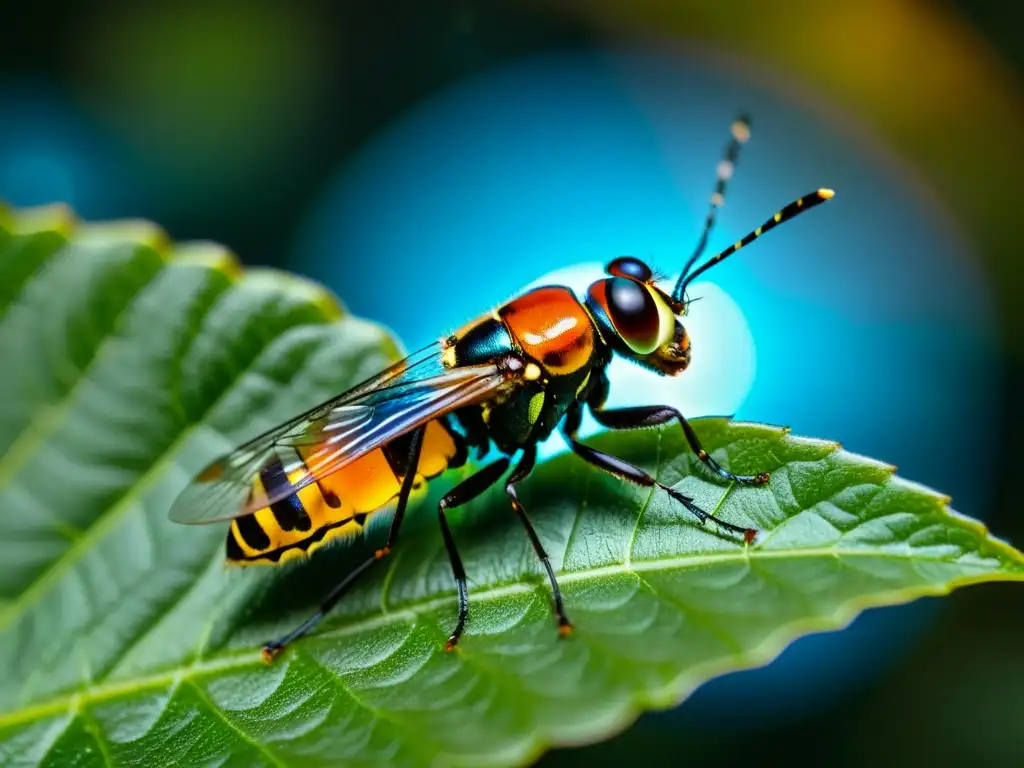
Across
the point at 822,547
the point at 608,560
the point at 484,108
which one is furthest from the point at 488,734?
the point at 484,108

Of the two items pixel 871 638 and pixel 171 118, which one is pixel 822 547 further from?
pixel 171 118

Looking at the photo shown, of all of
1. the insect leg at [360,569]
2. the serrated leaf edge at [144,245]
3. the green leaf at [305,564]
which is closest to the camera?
the green leaf at [305,564]

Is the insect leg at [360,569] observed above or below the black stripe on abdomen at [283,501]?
below

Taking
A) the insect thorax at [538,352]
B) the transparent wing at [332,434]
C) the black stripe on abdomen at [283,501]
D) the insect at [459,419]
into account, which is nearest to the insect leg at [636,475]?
the insect at [459,419]

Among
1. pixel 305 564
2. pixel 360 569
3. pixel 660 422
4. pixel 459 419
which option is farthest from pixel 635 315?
pixel 305 564

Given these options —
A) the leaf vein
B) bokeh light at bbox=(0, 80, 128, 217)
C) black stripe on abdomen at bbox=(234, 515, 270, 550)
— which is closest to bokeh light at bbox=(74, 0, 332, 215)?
bokeh light at bbox=(0, 80, 128, 217)

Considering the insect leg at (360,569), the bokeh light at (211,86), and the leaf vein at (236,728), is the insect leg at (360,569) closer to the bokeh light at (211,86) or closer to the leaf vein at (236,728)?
the leaf vein at (236,728)

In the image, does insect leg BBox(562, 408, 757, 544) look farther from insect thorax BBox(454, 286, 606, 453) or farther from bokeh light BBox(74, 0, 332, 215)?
bokeh light BBox(74, 0, 332, 215)
